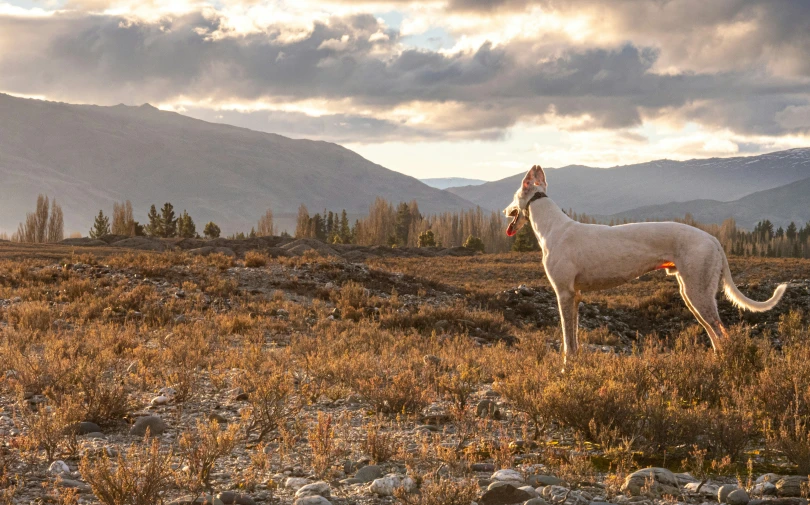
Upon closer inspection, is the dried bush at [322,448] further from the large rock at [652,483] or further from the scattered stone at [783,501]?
the scattered stone at [783,501]

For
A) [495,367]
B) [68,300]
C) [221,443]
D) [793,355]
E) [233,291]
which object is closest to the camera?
[221,443]

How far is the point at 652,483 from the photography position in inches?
150

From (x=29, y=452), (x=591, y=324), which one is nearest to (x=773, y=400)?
(x=29, y=452)

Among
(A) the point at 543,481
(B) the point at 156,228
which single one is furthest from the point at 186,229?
(A) the point at 543,481

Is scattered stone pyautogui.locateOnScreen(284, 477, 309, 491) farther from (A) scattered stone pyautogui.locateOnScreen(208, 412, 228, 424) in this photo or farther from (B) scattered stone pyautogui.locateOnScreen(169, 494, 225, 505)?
(A) scattered stone pyautogui.locateOnScreen(208, 412, 228, 424)

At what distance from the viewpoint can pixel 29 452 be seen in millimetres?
4551

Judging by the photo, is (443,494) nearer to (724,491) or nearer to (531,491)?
(531,491)

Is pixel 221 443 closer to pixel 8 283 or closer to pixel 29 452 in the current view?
pixel 29 452

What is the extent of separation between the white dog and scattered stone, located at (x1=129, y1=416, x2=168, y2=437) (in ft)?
15.2

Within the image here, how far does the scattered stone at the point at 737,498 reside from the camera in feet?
12.1

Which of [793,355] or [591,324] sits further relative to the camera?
[591,324]

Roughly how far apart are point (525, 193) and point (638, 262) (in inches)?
67.7

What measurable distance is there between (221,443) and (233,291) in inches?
520

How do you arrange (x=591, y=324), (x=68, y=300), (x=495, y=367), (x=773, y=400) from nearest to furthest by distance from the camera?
1. (x=773, y=400)
2. (x=495, y=367)
3. (x=68, y=300)
4. (x=591, y=324)
